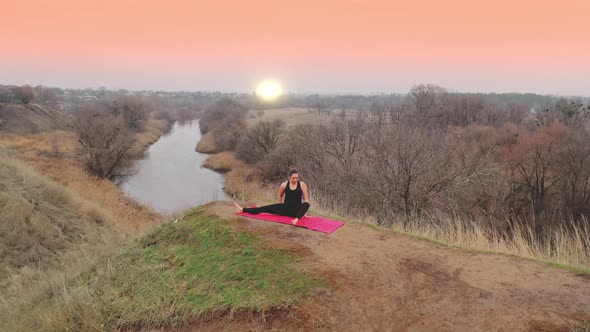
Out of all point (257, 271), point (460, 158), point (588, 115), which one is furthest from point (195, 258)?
point (588, 115)

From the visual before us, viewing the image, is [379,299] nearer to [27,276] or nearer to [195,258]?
[195,258]

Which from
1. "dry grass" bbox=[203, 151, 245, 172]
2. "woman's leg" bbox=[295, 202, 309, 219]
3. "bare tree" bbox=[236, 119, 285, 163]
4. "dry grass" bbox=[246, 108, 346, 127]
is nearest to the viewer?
"woman's leg" bbox=[295, 202, 309, 219]

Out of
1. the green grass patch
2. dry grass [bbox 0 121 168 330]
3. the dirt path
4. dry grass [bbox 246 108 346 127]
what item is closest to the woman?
the green grass patch

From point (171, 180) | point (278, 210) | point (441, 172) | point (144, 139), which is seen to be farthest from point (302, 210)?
point (144, 139)

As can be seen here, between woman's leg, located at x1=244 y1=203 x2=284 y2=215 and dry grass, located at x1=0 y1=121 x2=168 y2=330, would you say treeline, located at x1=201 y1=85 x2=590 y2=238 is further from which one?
dry grass, located at x1=0 y1=121 x2=168 y2=330

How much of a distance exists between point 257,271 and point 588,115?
5141 centimetres

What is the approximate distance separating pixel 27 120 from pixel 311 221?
64.1 metres

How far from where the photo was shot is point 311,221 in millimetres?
7535

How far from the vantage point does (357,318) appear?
15.1 feet

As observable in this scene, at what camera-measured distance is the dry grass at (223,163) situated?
4331cm

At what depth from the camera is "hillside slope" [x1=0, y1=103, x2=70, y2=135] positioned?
53.9 meters

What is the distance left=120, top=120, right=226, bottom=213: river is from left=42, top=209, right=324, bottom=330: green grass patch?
15178 millimetres

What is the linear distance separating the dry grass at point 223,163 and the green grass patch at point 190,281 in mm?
36173

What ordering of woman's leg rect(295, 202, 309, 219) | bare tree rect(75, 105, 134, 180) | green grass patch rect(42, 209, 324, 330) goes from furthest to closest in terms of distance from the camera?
bare tree rect(75, 105, 134, 180)
woman's leg rect(295, 202, 309, 219)
green grass patch rect(42, 209, 324, 330)
